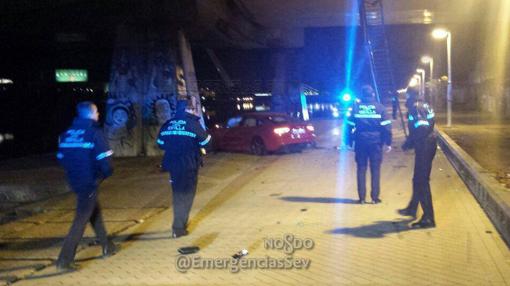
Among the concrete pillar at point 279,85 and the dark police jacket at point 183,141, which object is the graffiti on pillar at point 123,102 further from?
the concrete pillar at point 279,85

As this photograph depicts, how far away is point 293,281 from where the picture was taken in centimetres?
621

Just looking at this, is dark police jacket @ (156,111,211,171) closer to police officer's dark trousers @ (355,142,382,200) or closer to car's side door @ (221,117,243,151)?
police officer's dark trousers @ (355,142,382,200)

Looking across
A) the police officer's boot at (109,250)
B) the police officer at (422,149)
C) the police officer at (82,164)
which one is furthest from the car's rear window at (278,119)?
the police officer at (82,164)

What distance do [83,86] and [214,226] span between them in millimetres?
32398

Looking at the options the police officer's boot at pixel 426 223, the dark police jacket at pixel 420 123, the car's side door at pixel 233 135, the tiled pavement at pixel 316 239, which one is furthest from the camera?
the car's side door at pixel 233 135

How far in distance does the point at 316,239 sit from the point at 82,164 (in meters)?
3.11

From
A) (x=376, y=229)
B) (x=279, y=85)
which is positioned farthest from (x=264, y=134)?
(x=279, y=85)

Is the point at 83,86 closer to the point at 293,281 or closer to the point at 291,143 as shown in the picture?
the point at 291,143

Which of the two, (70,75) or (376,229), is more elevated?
(70,75)

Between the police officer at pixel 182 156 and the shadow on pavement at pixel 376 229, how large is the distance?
6.54 ft

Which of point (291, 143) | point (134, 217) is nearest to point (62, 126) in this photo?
point (291, 143)

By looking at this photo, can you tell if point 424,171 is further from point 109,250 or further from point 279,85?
point 279,85

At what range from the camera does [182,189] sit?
26.2 feet

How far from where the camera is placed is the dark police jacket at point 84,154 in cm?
674
